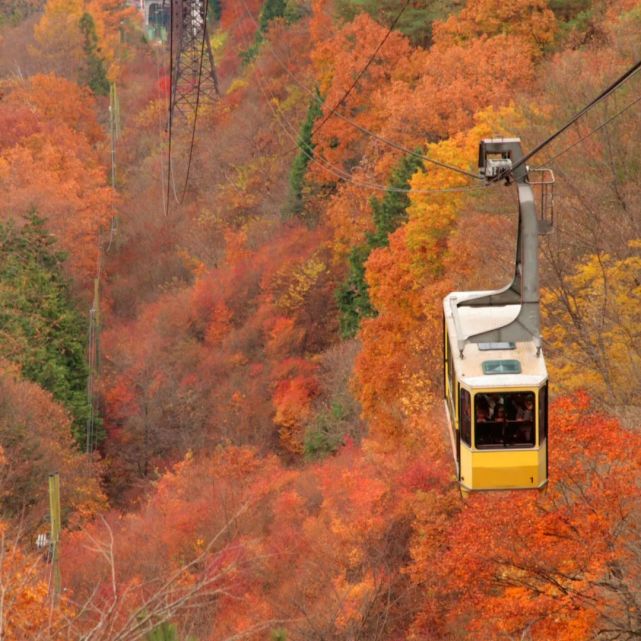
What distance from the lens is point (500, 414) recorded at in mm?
15336

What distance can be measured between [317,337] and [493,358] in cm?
3759

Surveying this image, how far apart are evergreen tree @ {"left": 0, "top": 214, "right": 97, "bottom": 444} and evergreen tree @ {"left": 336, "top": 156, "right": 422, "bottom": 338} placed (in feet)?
32.5

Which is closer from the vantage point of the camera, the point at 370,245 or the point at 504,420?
the point at 504,420

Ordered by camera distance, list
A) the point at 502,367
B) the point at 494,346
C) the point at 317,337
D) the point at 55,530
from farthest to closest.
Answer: the point at 317,337
the point at 55,530
the point at 494,346
the point at 502,367

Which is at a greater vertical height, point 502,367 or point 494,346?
point 494,346

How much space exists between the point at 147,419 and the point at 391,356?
15512 mm

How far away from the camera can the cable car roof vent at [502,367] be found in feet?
49.9

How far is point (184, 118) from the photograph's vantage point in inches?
3031

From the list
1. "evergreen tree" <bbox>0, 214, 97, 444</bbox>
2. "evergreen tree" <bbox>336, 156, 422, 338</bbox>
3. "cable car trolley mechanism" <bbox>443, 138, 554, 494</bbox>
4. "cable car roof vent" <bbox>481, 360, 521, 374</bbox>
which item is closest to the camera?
"cable car trolley mechanism" <bbox>443, 138, 554, 494</bbox>

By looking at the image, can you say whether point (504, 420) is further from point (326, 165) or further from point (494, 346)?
point (326, 165)

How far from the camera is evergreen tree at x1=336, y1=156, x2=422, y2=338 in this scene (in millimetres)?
44531

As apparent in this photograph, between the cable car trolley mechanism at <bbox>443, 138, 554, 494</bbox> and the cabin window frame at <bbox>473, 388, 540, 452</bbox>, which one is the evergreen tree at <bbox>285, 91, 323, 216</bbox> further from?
the cabin window frame at <bbox>473, 388, 540, 452</bbox>

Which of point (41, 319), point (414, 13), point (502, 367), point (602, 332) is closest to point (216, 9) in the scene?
point (414, 13)

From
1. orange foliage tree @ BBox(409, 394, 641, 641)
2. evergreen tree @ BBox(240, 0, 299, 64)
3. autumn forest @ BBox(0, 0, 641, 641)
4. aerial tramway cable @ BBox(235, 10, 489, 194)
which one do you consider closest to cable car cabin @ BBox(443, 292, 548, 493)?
autumn forest @ BBox(0, 0, 641, 641)
